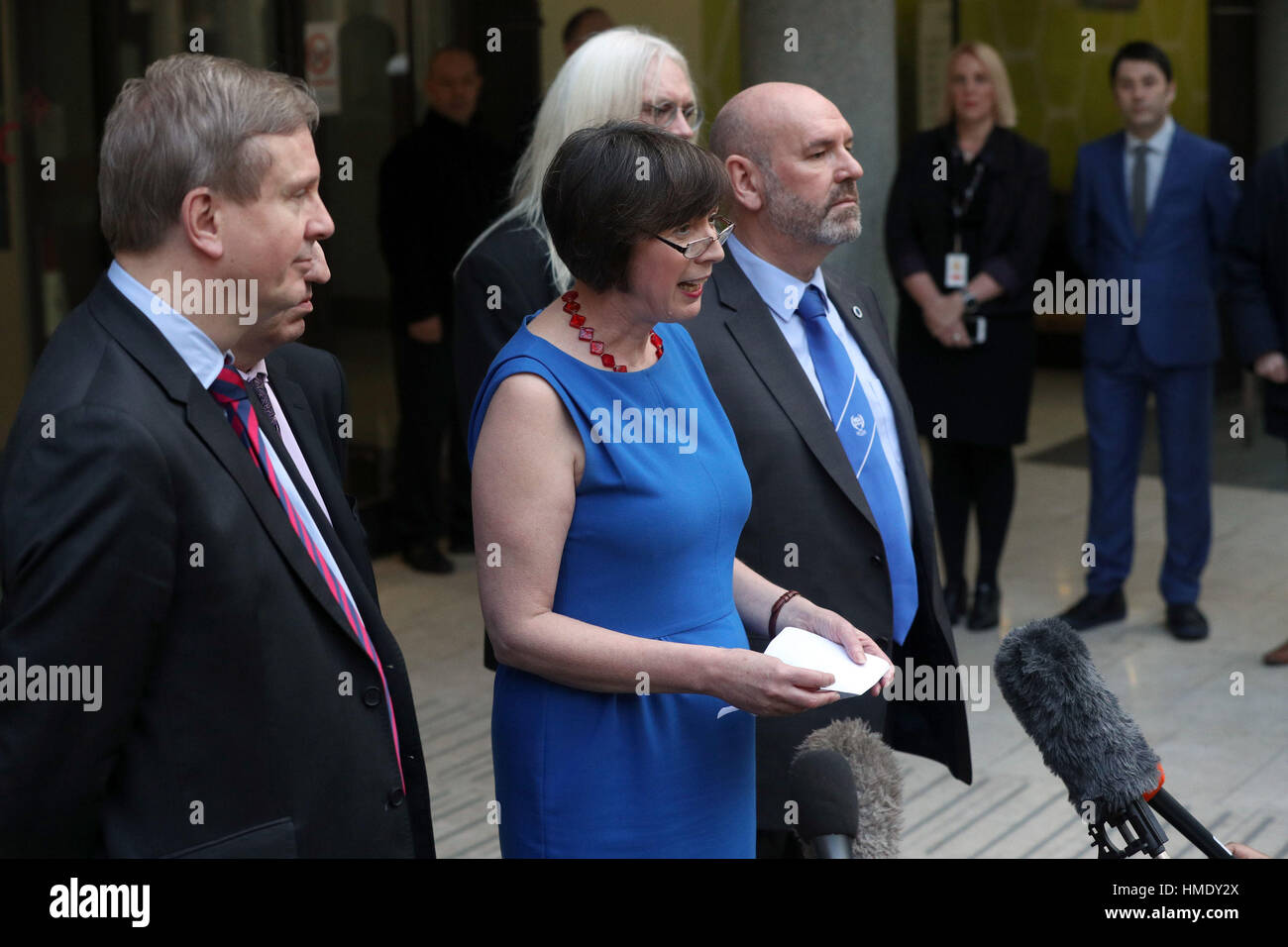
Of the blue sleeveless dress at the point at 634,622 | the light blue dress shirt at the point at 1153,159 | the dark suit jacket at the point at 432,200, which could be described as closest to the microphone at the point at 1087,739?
the blue sleeveless dress at the point at 634,622

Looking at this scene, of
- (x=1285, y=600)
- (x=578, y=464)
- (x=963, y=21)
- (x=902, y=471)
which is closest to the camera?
(x=578, y=464)

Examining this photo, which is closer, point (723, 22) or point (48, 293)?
point (48, 293)

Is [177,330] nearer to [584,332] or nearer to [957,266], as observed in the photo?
[584,332]

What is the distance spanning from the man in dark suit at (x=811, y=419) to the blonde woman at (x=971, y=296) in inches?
113

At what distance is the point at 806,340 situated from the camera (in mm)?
3381

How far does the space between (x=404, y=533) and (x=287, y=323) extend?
5.55m

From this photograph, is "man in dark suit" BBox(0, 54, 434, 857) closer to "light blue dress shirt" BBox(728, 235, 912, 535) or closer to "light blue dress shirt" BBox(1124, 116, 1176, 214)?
"light blue dress shirt" BBox(728, 235, 912, 535)

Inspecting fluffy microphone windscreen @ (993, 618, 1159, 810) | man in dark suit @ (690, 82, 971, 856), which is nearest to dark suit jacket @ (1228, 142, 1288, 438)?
man in dark suit @ (690, 82, 971, 856)

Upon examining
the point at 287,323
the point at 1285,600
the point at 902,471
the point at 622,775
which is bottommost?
the point at 1285,600

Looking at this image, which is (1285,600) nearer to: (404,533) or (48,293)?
(404,533)

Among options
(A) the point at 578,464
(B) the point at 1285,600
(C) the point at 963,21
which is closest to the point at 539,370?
(A) the point at 578,464

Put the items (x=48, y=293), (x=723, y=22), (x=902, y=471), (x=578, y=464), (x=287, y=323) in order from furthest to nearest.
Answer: (x=723, y=22), (x=48, y=293), (x=902, y=471), (x=578, y=464), (x=287, y=323)

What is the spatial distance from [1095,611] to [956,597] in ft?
1.80

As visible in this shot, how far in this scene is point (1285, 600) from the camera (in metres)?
6.83
